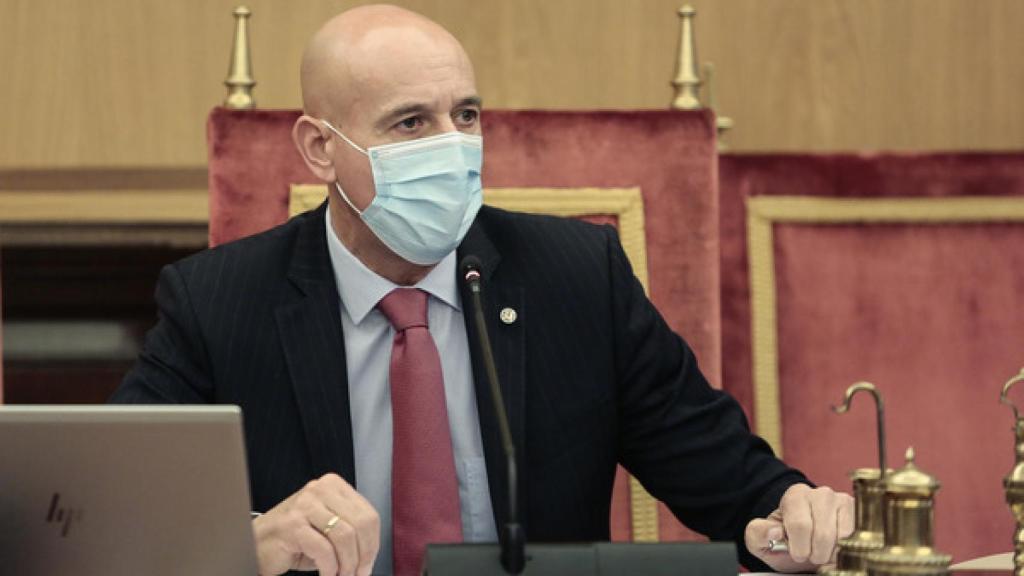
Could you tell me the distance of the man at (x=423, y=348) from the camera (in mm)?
1970

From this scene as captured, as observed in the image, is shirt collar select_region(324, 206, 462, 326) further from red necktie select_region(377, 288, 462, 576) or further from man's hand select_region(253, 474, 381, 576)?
man's hand select_region(253, 474, 381, 576)

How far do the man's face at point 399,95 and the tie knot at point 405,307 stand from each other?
5.6 inches

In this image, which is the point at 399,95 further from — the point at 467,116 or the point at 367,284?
the point at 367,284

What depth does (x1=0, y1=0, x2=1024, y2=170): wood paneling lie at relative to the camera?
2.97m

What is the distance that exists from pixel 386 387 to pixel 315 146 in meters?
0.38

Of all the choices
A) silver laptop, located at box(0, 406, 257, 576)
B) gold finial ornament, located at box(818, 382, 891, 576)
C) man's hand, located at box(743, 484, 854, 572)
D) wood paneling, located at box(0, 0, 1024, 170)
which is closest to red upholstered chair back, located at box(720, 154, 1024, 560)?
wood paneling, located at box(0, 0, 1024, 170)

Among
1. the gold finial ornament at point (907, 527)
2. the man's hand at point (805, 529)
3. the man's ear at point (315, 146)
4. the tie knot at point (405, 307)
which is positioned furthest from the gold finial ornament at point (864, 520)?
the man's ear at point (315, 146)

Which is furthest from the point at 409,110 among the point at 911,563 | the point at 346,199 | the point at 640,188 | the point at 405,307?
the point at 911,563

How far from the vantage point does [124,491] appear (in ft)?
4.32

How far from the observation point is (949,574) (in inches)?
53.1

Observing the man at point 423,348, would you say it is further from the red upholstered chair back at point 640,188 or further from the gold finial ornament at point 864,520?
the gold finial ornament at point 864,520

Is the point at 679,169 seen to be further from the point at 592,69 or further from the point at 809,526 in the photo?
the point at 809,526

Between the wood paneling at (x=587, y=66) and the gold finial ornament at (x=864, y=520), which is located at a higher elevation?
A: the wood paneling at (x=587, y=66)

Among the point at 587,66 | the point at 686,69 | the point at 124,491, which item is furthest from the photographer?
the point at 587,66
